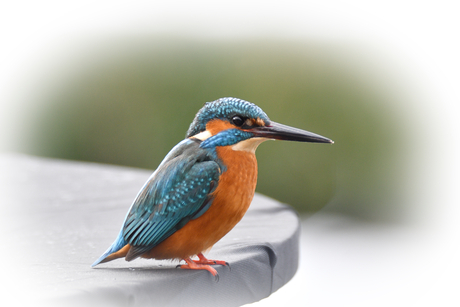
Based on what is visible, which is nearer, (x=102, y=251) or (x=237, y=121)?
(x=237, y=121)

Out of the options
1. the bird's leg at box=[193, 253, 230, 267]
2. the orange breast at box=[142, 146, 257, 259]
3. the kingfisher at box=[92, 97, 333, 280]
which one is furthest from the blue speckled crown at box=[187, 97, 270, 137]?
the bird's leg at box=[193, 253, 230, 267]

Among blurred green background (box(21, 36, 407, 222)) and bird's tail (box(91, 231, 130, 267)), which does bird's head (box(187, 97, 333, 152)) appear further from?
blurred green background (box(21, 36, 407, 222))

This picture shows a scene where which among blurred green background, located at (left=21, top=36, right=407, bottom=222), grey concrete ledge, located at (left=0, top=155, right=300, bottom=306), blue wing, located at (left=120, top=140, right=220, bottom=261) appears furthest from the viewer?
blurred green background, located at (left=21, top=36, right=407, bottom=222)

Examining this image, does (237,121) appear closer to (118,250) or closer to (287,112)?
(118,250)

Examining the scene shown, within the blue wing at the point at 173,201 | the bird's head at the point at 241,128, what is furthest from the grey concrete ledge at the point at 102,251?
the bird's head at the point at 241,128

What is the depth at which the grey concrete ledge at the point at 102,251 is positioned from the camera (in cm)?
130

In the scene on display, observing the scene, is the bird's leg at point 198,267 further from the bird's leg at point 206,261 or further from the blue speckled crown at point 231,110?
the blue speckled crown at point 231,110

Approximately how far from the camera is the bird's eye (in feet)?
4.92

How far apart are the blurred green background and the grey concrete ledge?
2.03 metres

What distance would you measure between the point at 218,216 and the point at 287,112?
134 inches

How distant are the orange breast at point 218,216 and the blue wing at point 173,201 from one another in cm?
2

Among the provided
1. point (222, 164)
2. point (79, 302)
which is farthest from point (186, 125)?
point (79, 302)

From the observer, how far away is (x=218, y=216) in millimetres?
1453

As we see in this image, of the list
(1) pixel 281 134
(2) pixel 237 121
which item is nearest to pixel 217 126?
(2) pixel 237 121
